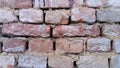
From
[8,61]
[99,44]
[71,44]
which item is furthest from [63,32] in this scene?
[8,61]

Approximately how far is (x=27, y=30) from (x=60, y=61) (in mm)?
202

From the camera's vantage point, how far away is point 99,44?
1011mm

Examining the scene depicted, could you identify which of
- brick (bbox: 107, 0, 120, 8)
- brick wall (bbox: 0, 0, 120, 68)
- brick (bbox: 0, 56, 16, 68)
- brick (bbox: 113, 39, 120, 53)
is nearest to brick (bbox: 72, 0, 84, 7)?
brick wall (bbox: 0, 0, 120, 68)

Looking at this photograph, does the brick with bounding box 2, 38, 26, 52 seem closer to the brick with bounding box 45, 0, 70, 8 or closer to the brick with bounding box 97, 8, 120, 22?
the brick with bounding box 45, 0, 70, 8

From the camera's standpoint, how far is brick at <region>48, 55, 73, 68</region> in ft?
3.36

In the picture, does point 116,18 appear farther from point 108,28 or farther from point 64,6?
point 64,6

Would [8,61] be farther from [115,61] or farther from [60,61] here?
[115,61]

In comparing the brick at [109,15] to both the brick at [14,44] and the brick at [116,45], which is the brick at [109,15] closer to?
the brick at [116,45]

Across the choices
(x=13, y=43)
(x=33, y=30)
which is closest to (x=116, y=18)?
(x=33, y=30)

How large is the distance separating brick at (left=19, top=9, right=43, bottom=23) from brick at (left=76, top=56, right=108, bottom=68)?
0.83 ft

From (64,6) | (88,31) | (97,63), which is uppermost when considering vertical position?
(64,6)

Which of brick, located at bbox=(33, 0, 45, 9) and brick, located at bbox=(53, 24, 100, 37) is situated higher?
brick, located at bbox=(33, 0, 45, 9)

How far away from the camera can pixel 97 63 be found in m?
1.02

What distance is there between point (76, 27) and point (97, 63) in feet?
0.61
